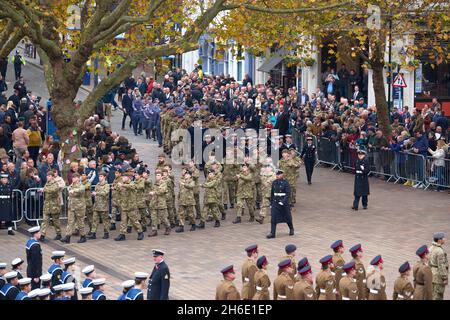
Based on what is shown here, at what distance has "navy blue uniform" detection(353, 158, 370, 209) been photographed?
27.4 m

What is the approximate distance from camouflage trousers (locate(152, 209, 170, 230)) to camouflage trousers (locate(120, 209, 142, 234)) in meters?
0.49

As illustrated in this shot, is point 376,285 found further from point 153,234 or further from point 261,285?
point 153,234

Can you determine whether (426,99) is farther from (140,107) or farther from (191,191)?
(191,191)

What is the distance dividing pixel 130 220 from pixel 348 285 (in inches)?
349

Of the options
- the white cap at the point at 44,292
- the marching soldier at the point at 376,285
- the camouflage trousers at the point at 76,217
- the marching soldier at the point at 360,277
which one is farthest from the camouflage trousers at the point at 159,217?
the white cap at the point at 44,292

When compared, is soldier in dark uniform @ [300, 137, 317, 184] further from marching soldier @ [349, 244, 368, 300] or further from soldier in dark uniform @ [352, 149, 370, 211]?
marching soldier @ [349, 244, 368, 300]

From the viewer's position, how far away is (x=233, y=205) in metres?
28.1

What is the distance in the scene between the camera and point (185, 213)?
25.7 m

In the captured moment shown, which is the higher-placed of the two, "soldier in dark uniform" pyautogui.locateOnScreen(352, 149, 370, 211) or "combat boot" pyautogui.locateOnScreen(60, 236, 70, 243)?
"soldier in dark uniform" pyautogui.locateOnScreen(352, 149, 370, 211)

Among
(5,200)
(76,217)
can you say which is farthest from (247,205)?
(5,200)

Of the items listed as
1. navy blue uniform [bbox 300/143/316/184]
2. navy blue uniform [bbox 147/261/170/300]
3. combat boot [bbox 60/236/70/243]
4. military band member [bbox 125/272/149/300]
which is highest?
navy blue uniform [bbox 300/143/316/184]

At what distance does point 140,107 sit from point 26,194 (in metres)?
14.0

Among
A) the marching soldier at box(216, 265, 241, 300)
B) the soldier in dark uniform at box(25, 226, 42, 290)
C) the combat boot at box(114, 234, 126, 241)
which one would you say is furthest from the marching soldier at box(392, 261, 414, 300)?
the combat boot at box(114, 234, 126, 241)
